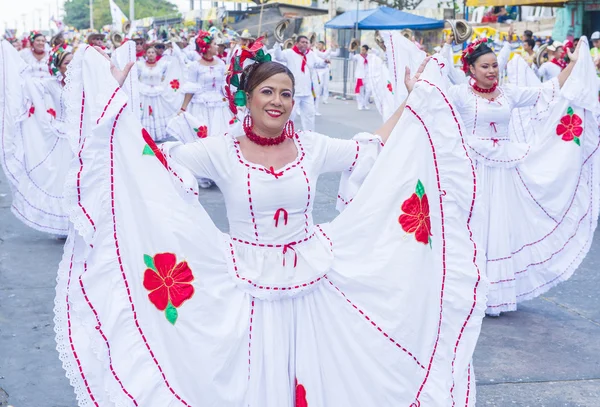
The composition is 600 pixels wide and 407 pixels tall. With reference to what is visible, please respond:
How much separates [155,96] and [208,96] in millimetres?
4019

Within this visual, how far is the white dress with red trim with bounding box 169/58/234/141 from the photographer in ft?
33.0

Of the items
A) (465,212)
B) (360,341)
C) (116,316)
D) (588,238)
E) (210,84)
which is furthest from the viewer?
(210,84)

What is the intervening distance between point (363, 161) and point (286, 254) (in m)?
0.53

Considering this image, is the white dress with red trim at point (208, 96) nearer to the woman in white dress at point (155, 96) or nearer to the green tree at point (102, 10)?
the woman in white dress at point (155, 96)

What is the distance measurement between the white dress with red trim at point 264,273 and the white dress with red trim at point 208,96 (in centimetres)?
659

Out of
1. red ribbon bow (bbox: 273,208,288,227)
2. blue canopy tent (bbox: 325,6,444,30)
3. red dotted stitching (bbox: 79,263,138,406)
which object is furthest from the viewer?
blue canopy tent (bbox: 325,6,444,30)

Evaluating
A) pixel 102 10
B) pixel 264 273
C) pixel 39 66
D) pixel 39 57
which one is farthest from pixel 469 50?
pixel 102 10

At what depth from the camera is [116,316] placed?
3.08 m

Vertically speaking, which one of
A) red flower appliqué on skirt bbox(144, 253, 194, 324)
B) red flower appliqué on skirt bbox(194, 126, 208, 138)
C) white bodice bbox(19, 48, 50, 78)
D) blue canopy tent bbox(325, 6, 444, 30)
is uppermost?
blue canopy tent bbox(325, 6, 444, 30)

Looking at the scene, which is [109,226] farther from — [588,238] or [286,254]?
[588,238]

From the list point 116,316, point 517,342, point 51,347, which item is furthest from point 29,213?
point 116,316

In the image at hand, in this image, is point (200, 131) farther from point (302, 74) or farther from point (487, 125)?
point (487, 125)

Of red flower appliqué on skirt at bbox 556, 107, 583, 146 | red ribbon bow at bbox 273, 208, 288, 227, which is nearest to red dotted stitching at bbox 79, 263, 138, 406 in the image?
red ribbon bow at bbox 273, 208, 288, 227

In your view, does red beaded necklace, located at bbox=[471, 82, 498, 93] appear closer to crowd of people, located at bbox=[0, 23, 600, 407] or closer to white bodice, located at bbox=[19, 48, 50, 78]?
crowd of people, located at bbox=[0, 23, 600, 407]
